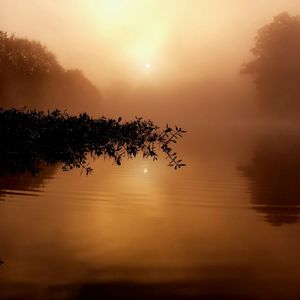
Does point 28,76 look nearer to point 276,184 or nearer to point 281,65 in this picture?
point 276,184

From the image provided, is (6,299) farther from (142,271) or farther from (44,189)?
(44,189)

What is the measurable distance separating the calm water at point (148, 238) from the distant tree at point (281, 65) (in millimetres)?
89935

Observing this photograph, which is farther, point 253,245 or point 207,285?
point 253,245

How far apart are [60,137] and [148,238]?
32.6 feet

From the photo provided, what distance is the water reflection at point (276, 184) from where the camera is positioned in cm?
2383

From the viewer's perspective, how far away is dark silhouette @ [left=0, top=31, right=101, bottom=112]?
75.8m

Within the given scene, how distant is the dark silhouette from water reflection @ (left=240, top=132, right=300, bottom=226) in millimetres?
37847

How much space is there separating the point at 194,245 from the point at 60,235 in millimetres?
4720

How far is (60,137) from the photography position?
934 cm

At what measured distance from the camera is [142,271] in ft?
48.2

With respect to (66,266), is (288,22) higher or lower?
higher

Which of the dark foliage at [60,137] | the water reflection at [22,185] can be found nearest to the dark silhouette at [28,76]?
the water reflection at [22,185]

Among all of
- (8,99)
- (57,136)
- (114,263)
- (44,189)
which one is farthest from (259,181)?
(8,99)

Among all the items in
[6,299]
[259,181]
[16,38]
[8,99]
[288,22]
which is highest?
[288,22]
